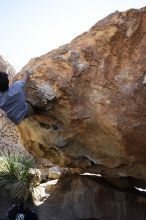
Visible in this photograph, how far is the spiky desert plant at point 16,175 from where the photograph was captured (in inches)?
438

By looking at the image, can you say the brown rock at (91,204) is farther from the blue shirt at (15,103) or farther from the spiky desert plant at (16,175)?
the blue shirt at (15,103)

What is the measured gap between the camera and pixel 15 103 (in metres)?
7.39

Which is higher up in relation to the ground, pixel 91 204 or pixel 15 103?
pixel 15 103

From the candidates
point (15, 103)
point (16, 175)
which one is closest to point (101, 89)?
point (15, 103)

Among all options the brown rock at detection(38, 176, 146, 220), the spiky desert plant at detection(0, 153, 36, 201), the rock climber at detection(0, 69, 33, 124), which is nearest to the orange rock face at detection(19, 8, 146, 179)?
the rock climber at detection(0, 69, 33, 124)

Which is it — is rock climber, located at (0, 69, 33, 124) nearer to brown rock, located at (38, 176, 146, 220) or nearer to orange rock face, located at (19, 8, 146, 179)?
orange rock face, located at (19, 8, 146, 179)

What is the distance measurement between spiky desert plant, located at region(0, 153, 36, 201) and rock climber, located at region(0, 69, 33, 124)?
13.8 ft

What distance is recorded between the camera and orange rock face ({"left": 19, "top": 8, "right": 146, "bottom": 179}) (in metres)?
7.45

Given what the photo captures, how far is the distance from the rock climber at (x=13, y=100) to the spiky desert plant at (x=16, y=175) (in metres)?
4.21

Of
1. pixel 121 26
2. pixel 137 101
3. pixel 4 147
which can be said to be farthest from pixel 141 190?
pixel 4 147

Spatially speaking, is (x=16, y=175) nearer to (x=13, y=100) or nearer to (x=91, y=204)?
(x=91, y=204)

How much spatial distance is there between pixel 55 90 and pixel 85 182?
3829 millimetres

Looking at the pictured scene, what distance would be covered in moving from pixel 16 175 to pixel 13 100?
4.98 m

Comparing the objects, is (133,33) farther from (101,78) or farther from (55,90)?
(55,90)
